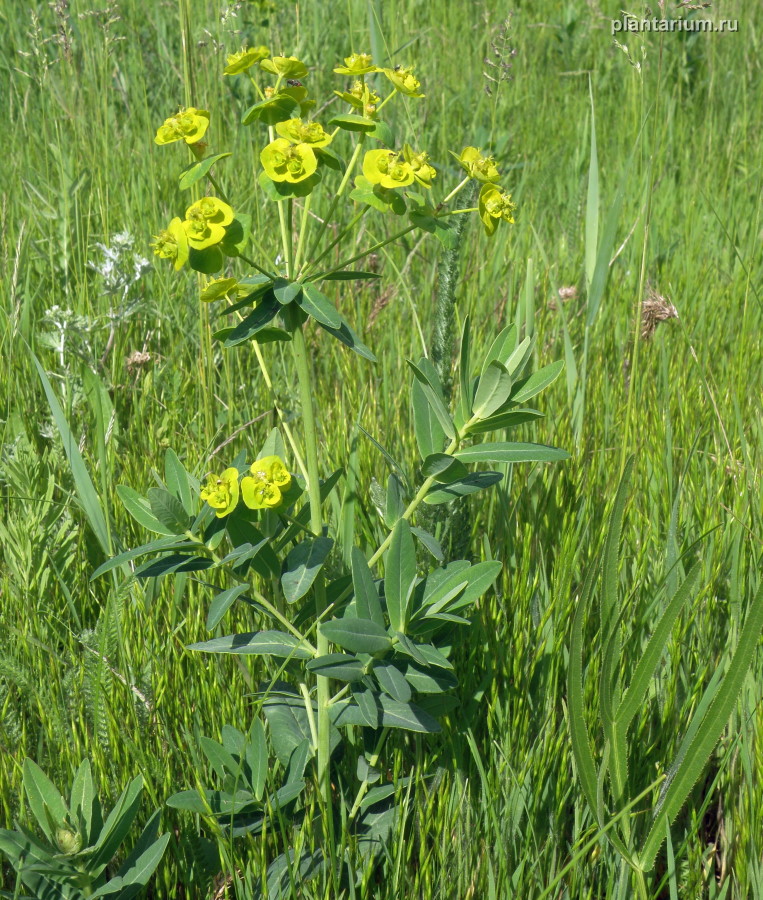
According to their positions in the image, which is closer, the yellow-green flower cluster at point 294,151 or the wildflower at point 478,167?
the yellow-green flower cluster at point 294,151

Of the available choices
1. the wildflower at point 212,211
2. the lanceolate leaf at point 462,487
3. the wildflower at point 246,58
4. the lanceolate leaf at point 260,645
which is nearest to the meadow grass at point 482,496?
the lanceolate leaf at point 260,645

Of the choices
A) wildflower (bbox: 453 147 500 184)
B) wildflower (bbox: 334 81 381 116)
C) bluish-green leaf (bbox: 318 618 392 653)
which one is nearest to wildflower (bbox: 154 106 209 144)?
wildflower (bbox: 334 81 381 116)

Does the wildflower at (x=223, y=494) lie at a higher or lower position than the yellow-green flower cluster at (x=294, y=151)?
lower

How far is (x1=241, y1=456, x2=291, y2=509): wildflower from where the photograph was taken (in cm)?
91

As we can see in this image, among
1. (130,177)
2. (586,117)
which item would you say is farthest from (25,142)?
(586,117)

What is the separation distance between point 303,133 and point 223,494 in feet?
1.34

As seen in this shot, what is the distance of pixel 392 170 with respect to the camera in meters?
0.95

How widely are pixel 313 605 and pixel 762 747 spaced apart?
0.60 m

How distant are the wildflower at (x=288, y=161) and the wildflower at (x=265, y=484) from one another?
1.02ft

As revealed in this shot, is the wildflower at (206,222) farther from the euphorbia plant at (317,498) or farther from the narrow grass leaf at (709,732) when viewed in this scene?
the narrow grass leaf at (709,732)

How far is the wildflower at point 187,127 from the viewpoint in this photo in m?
0.93

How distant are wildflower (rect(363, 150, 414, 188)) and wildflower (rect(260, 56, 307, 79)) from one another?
0.14m

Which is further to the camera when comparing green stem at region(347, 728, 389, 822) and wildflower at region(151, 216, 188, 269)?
green stem at region(347, 728, 389, 822)

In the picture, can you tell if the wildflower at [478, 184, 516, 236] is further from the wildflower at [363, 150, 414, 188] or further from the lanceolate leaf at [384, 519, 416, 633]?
the lanceolate leaf at [384, 519, 416, 633]
